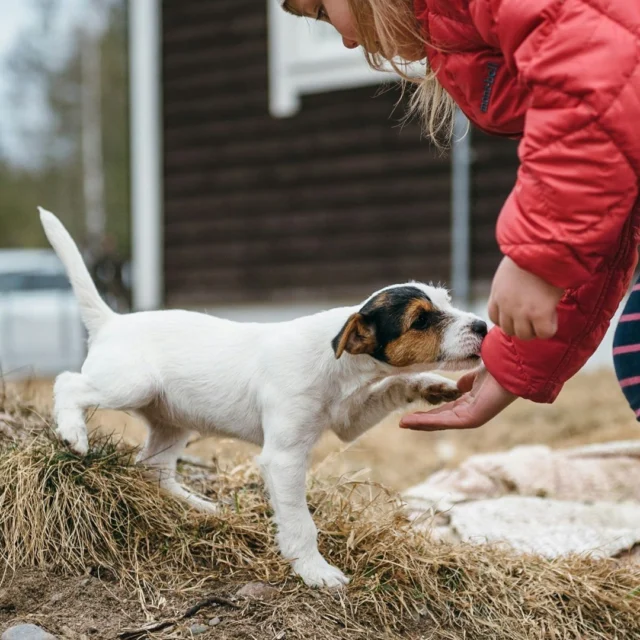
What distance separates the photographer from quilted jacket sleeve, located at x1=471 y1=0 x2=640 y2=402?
1578 millimetres

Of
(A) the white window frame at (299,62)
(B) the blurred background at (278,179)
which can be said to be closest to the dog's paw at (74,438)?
(B) the blurred background at (278,179)

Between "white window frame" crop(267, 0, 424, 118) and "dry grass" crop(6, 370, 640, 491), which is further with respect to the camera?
"white window frame" crop(267, 0, 424, 118)

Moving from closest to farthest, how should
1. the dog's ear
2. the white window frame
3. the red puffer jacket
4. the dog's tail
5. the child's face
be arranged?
the red puffer jacket → the child's face → the dog's ear → the dog's tail → the white window frame

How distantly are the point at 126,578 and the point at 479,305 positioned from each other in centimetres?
617

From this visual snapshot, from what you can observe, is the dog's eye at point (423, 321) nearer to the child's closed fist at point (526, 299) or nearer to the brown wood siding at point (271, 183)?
the child's closed fist at point (526, 299)

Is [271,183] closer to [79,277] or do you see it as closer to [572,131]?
[79,277]

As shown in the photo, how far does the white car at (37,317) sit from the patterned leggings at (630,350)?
1112 centimetres

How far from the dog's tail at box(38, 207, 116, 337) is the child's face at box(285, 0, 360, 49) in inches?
44.6

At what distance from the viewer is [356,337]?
7.85ft

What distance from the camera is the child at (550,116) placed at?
5.20 ft

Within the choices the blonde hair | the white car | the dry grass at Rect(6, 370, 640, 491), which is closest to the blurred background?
the dry grass at Rect(6, 370, 640, 491)

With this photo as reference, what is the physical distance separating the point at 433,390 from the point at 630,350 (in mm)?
715

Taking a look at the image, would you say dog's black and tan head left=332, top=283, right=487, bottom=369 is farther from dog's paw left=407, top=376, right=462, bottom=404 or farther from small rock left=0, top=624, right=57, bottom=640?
small rock left=0, top=624, right=57, bottom=640

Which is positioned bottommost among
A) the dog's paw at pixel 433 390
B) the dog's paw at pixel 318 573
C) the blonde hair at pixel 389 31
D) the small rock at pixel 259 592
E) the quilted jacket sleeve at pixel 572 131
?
the small rock at pixel 259 592
